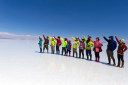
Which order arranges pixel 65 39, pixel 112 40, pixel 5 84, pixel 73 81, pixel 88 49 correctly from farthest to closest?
pixel 65 39 < pixel 88 49 < pixel 112 40 < pixel 73 81 < pixel 5 84

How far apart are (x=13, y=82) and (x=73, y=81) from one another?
2408mm

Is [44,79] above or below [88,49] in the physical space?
below

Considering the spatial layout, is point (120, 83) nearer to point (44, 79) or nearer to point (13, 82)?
point (44, 79)

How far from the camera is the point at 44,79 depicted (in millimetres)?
4391

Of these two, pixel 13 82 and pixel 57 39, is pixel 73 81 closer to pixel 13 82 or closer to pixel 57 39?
pixel 13 82

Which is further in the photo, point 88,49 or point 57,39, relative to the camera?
point 57,39

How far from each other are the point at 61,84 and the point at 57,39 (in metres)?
6.76

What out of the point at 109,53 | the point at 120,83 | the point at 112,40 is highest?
the point at 112,40

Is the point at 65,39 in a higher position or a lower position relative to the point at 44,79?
higher

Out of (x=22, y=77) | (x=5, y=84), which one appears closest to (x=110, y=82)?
(x=22, y=77)

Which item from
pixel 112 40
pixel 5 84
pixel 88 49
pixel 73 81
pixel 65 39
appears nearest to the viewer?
pixel 5 84

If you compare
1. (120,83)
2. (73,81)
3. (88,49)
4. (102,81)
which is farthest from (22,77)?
(88,49)

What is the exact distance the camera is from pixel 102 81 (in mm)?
4426

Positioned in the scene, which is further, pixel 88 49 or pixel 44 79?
pixel 88 49
